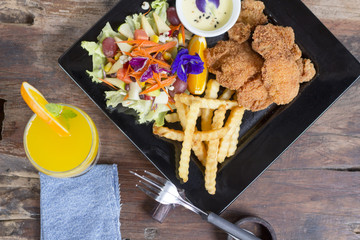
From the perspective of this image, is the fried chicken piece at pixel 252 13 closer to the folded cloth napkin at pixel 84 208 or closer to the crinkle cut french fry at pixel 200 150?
the crinkle cut french fry at pixel 200 150

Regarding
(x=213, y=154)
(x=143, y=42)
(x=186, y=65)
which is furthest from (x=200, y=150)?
(x=143, y=42)

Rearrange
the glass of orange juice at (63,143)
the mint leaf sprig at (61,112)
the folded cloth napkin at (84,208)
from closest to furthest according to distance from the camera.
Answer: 1. the mint leaf sprig at (61,112)
2. the glass of orange juice at (63,143)
3. the folded cloth napkin at (84,208)

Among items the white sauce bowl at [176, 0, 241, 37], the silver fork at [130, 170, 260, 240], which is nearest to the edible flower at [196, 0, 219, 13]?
the white sauce bowl at [176, 0, 241, 37]

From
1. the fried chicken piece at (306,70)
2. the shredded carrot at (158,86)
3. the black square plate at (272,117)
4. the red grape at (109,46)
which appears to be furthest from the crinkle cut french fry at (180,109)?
the fried chicken piece at (306,70)

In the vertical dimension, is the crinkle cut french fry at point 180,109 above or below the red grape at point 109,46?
below

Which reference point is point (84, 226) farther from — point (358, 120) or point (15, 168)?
point (358, 120)

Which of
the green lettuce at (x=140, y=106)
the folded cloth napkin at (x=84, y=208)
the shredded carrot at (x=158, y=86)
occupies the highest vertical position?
the shredded carrot at (x=158, y=86)
